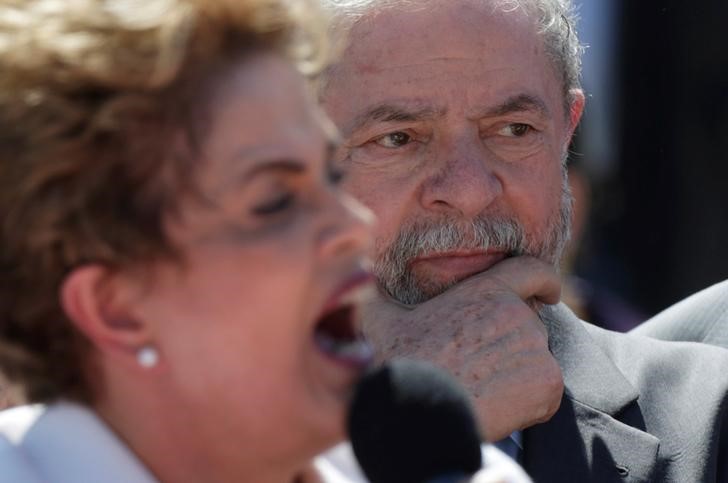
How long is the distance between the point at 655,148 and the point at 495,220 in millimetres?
4224

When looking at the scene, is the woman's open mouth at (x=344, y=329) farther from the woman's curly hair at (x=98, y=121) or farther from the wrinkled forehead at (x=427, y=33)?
the wrinkled forehead at (x=427, y=33)

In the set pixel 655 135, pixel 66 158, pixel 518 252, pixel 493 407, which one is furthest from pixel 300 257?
pixel 655 135

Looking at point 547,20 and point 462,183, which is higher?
point 547,20

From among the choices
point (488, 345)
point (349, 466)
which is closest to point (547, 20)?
point (488, 345)

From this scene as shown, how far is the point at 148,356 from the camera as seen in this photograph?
5.13 ft

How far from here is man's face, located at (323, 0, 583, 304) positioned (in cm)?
279

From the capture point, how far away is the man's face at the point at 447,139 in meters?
2.79

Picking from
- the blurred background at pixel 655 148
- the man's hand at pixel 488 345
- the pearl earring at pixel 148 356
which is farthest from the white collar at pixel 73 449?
the blurred background at pixel 655 148

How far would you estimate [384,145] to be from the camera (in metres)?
2.88

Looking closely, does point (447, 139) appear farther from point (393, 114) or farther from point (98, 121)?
point (98, 121)

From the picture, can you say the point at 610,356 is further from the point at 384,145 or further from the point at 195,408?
the point at 195,408

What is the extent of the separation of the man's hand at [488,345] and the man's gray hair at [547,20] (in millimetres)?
587

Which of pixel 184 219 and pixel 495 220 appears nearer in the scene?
pixel 184 219

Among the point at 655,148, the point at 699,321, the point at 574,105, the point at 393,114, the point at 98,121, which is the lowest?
the point at 655,148
